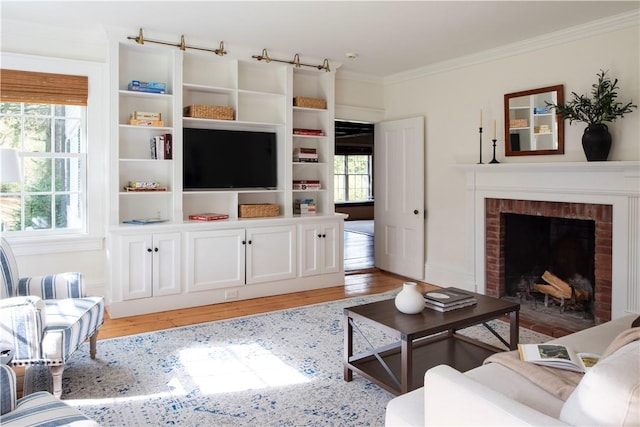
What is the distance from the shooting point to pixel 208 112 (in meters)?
4.64

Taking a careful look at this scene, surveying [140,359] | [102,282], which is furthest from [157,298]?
[140,359]

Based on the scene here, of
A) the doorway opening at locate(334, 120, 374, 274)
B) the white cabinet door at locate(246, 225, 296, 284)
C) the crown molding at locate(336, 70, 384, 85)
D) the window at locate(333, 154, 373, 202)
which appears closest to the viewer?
the white cabinet door at locate(246, 225, 296, 284)

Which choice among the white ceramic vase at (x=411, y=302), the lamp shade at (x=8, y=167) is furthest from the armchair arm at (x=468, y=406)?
the lamp shade at (x=8, y=167)

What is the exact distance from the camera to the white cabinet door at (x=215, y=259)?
14.7ft

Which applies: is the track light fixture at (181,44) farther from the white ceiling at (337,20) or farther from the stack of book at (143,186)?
the stack of book at (143,186)

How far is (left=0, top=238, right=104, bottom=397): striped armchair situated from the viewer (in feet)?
7.95

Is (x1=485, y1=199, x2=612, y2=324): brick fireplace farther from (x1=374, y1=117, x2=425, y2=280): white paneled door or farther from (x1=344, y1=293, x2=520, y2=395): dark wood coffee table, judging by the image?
(x1=344, y1=293, x2=520, y2=395): dark wood coffee table

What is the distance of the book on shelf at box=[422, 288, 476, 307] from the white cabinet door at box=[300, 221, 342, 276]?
7.41ft

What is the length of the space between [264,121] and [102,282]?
2352 millimetres

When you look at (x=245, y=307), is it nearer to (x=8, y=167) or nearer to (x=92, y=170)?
(x=92, y=170)

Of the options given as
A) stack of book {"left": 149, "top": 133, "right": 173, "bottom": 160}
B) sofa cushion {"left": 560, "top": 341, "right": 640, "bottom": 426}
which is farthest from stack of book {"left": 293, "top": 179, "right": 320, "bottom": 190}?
sofa cushion {"left": 560, "top": 341, "right": 640, "bottom": 426}

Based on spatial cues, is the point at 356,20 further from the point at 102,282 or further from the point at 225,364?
the point at 102,282

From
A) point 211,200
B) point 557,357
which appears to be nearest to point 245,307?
point 211,200

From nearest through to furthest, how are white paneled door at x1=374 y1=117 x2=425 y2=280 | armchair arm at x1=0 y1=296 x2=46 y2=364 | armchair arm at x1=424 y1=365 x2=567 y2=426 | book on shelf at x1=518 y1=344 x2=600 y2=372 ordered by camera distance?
armchair arm at x1=424 y1=365 x2=567 y2=426, book on shelf at x1=518 y1=344 x2=600 y2=372, armchair arm at x1=0 y1=296 x2=46 y2=364, white paneled door at x1=374 y1=117 x2=425 y2=280
